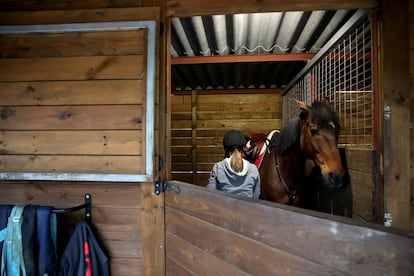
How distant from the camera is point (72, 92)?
1.66 meters

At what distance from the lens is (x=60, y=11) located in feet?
5.50

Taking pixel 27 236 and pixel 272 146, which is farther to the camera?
pixel 272 146

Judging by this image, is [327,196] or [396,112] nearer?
[396,112]

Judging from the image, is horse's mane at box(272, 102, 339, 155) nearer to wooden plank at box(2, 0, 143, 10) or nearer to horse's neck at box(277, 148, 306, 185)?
horse's neck at box(277, 148, 306, 185)

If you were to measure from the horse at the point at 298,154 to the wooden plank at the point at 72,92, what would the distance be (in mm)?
1283

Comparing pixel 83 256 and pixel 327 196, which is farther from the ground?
pixel 327 196

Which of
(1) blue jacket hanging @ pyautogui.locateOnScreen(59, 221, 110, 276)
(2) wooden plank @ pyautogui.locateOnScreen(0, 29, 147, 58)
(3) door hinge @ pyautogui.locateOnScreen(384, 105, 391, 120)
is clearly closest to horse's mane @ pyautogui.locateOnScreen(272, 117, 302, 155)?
(3) door hinge @ pyautogui.locateOnScreen(384, 105, 391, 120)

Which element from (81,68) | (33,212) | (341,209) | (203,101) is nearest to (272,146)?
(341,209)

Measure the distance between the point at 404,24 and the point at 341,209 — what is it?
130 centimetres

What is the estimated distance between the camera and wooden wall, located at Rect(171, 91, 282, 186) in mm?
4969

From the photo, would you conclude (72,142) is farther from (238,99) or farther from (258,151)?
(238,99)

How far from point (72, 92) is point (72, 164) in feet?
1.50

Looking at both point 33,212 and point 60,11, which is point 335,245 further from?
point 60,11

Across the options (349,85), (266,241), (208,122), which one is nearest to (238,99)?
(208,122)
